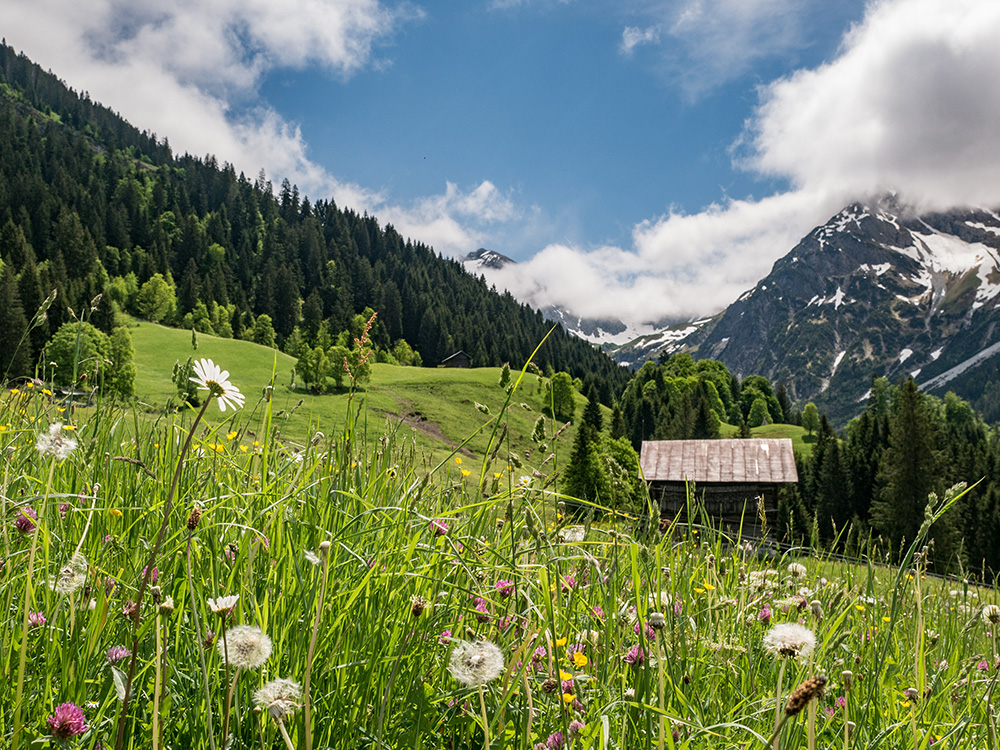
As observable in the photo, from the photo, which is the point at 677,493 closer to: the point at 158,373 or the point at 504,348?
the point at 158,373

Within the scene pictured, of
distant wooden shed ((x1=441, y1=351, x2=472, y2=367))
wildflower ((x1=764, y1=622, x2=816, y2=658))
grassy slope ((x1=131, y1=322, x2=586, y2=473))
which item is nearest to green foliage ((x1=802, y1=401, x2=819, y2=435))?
distant wooden shed ((x1=441, y1=351, x2=472, y2=367))

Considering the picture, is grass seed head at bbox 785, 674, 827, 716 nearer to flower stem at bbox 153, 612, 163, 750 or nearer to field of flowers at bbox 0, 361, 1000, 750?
field of flowers at bbox 0, 361, 1000, 750

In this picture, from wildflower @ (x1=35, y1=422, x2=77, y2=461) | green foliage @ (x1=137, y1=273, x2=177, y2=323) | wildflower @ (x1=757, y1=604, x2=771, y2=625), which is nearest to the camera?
wildflower @ (x1=35, y1=422, x2=77, y2=461)

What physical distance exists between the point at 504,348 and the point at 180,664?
136 m

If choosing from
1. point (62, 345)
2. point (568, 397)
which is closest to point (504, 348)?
point (62, 345)

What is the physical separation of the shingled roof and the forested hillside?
2626 inches

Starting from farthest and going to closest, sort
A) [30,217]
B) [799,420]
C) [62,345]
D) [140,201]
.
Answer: [799,420], [140,201], [30,217], [62,345]

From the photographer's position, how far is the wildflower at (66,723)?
0.98 m

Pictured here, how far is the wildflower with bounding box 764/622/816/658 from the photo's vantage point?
0.95 meters

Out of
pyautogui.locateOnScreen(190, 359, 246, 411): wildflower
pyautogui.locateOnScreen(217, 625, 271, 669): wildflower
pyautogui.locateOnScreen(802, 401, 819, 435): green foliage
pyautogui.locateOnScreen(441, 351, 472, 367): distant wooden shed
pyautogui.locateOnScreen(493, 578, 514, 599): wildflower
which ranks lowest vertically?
pyautogui.locateOnScreen(493, 578, 514, 599): wildflower

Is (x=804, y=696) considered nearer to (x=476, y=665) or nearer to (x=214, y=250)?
(x=476, y=665)

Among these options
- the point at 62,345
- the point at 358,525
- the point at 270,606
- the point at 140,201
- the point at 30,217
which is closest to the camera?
the point at 270,606

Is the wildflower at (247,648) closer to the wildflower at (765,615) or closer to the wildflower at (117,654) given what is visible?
the wildflower at (117,654)

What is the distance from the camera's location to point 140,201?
130500 millimetres
